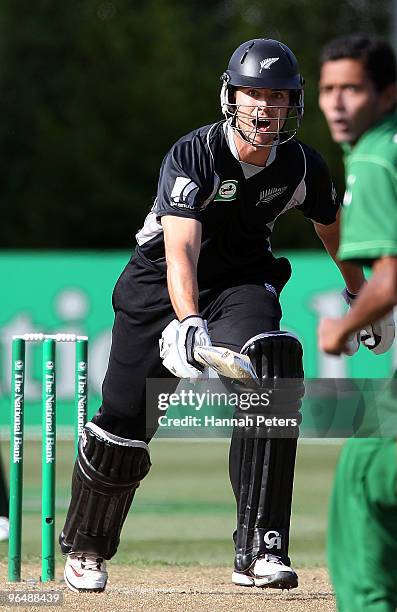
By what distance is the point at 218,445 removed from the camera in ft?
45.9

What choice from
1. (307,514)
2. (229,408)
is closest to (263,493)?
(229,408)

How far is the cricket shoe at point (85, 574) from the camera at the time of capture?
17.7 ft

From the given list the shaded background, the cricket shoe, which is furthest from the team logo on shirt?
the shaded background

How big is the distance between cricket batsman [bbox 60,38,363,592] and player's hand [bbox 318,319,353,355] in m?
1.32

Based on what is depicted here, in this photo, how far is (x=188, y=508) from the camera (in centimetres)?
936

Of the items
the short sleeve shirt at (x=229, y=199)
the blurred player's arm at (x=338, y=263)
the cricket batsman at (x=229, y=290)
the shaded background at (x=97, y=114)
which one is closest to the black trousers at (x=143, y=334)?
the cricket batsman at (x=229, y=290)

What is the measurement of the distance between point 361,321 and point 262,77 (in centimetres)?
189

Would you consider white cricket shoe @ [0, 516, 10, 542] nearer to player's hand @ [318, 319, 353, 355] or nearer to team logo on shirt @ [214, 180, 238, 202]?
team logo on shirt @ [214, 180, 238, 202]

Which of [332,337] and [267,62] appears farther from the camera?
[267,62]

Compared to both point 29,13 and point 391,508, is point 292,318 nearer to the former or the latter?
point 391,508

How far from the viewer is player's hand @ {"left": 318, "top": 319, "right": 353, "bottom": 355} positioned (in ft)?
11.4

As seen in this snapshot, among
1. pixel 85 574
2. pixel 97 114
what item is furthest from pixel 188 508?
pixel 97 114

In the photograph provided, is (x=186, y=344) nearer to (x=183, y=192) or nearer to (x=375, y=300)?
(x=183, y=192)

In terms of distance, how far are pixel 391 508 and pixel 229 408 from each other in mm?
1627
